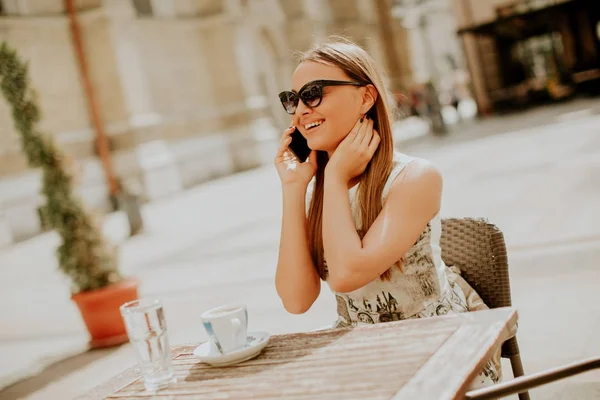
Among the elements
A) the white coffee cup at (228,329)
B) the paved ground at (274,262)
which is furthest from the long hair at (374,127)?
the paved ground at (274,262)

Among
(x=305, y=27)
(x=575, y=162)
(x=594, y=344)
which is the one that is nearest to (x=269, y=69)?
(x=305, y=27)

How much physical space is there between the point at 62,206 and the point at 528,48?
67.4ft

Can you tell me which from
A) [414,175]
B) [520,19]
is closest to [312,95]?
[414,175]

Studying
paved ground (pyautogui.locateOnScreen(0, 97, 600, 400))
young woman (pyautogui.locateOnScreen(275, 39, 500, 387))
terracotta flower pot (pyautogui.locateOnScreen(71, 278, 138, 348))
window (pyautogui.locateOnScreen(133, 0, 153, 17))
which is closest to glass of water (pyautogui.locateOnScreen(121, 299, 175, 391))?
young woman (pyautogui.locateOnScreen(275, 39, 500, 387))

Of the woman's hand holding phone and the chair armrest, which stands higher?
the woman's hand holding phone

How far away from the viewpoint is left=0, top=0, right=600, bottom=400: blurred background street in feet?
14.4

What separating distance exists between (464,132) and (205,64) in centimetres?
797

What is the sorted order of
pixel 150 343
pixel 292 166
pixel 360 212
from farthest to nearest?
pixel 292 166, pixel 360 212, pixel 150 343

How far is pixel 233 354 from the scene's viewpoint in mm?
1450

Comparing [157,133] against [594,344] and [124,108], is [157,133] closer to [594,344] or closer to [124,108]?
[124,108]

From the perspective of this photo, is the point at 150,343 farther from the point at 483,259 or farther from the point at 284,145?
the point at 483,259

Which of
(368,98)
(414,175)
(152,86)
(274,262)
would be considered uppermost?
(152,86)

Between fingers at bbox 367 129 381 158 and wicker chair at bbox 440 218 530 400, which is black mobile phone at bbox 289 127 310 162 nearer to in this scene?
fingers at bbox 367 129 381 158

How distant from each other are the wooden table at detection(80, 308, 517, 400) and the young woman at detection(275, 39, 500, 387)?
252 millimetres
